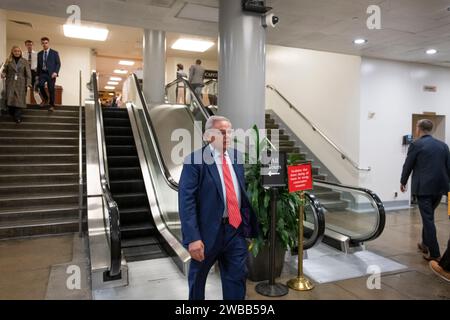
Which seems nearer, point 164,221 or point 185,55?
point 164,221

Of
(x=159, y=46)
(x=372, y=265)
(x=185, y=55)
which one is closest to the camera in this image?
(x=372, y=265)

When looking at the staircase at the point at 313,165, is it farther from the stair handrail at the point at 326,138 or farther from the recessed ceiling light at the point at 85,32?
the recessed ceiling light at the point at 85,32

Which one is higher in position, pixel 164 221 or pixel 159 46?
pixel 159 46

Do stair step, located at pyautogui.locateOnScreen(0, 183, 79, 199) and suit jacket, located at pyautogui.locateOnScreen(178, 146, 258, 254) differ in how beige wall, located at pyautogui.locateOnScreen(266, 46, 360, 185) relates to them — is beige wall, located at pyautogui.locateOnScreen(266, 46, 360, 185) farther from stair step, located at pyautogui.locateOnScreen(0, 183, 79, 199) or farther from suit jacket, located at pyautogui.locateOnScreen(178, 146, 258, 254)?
suit jacket, located at pyautogui.locateOnScreen(178, 146, 258, 254)

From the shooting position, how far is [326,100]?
27.3 feet

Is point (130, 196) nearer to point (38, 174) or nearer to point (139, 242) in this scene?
point (139, 242)

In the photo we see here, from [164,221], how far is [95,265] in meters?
1.59

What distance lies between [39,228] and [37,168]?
1.64 m

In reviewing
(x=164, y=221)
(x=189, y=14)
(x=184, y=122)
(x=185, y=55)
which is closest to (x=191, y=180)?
(x=164, y=221)

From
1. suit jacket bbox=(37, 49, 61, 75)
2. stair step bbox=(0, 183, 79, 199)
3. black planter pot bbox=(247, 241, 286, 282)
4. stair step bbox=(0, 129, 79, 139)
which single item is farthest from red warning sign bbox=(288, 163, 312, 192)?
suit jacket bbox=(37, 49, 61, 75)

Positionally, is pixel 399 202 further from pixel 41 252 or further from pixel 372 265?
pixel 41 252

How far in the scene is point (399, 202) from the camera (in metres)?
8.05

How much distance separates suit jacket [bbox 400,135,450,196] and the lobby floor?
938mm

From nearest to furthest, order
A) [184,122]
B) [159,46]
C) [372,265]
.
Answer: [372,265], [184,122], [159,46]
